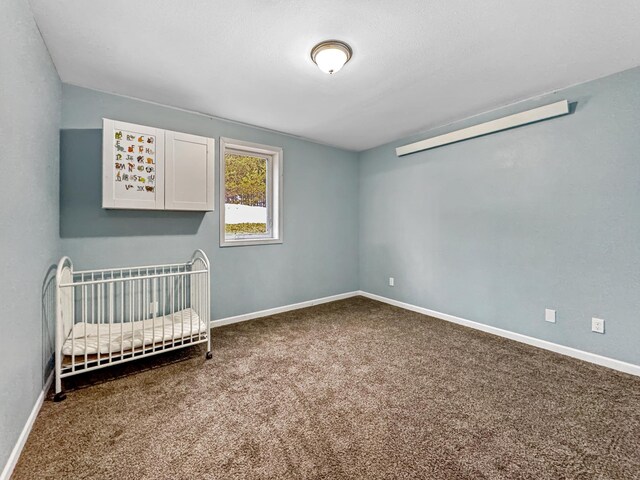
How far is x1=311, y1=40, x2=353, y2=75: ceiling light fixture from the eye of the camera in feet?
6.29

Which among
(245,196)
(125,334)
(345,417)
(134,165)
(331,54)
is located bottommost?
(345,417)

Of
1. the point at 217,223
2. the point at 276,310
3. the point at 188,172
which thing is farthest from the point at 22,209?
the point at 276,310

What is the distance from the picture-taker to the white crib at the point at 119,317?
196 centimetres

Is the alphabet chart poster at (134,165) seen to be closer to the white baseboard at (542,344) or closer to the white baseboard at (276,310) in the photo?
the white baseboard at (276,310)

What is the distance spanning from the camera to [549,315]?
8.75 ft

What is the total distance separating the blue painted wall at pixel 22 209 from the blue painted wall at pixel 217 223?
0.42 metres

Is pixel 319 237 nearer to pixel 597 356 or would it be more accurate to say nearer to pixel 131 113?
pixel 131 113

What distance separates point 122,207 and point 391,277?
11.0ft

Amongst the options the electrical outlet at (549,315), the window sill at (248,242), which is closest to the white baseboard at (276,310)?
the window sill at (248,242)

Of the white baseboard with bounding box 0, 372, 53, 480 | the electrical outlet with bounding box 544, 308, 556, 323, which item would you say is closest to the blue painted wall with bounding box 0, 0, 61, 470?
the white baseboard with bounding box 0, 372, 53, 480

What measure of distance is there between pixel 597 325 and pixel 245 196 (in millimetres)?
3752

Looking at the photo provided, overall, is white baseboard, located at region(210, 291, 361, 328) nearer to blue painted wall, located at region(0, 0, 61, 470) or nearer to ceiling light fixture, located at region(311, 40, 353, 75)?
blue painted wall, located at region(0, 0, 61, 470)

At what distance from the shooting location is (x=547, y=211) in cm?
267

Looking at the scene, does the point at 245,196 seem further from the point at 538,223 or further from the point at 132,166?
the point at 538,223
